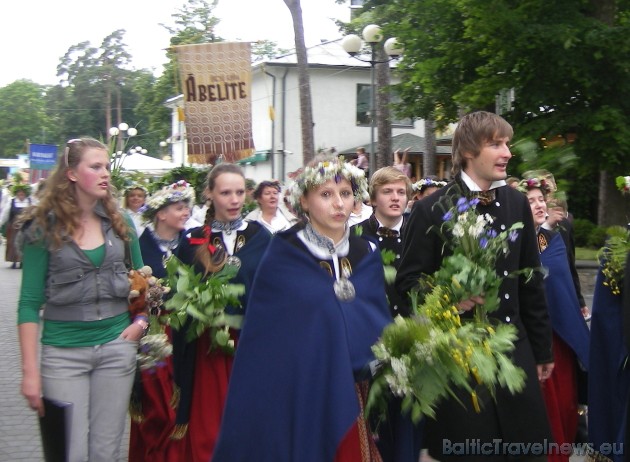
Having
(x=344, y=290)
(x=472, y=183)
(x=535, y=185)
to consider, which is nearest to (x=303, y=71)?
(x=535, y=185)

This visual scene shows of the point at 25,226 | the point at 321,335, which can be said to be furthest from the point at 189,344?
the point at 321,335

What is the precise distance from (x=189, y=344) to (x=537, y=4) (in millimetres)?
14518

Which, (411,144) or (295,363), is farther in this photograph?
(411,144)

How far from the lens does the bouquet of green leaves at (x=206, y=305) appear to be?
496cm

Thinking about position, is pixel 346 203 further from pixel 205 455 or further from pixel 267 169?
pixel 267 169

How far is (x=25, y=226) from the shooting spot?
4.19 m

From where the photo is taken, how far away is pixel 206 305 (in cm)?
496

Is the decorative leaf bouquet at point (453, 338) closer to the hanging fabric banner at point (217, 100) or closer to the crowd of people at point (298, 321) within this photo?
the crowd of people at point (298, 321)

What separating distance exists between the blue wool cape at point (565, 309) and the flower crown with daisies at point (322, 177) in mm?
2454

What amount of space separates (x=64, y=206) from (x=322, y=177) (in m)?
1.26

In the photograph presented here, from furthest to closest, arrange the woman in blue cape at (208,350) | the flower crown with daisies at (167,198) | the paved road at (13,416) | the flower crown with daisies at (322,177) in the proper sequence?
the flower crown with daisies at (167,198) → the paved road at (13,416) → the woman in blue cape at (208,350) → the flower crown with daisies at (322,177)

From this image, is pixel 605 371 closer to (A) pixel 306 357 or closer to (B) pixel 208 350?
(B) pixel 208 350

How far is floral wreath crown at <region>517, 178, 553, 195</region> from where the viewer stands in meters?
6.31

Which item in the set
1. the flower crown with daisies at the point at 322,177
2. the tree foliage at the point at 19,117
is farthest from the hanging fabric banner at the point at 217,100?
the tree foliage at the point at 19,117
